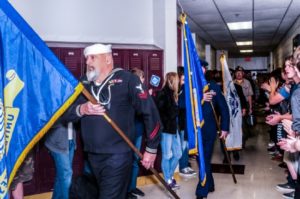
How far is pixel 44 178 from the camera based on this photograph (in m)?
4.17

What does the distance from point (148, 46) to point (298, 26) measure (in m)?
5.16

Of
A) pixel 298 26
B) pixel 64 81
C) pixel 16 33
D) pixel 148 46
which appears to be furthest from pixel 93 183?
pixel 298 26

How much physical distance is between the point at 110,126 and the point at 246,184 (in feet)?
9.08

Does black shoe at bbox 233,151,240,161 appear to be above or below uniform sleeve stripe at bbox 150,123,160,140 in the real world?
below

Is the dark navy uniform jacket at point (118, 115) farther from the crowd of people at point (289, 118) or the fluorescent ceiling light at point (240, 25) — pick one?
the fluorescent ceiling light at point (240, 25)

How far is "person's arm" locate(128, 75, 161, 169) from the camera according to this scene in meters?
2.70

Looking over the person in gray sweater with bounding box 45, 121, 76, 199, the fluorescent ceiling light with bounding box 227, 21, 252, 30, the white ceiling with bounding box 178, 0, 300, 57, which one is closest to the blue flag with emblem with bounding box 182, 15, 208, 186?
the person in gray sweater with bounding box 45, 121, 76, 199

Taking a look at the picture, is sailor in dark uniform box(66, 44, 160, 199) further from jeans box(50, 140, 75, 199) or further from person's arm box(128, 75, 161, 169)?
jeans box(50, 140, 75, 199)

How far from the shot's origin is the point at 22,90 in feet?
6.20

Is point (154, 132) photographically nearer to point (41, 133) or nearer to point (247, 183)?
point (41, 133)

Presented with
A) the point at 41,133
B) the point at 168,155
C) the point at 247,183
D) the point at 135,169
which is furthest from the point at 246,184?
the point at 41,133

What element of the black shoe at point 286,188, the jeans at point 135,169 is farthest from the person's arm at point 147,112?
the black shoe at point 286,188

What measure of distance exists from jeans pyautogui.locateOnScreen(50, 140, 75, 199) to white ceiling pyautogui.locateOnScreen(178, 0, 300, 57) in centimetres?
431

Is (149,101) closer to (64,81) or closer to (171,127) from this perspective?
(64,81)
